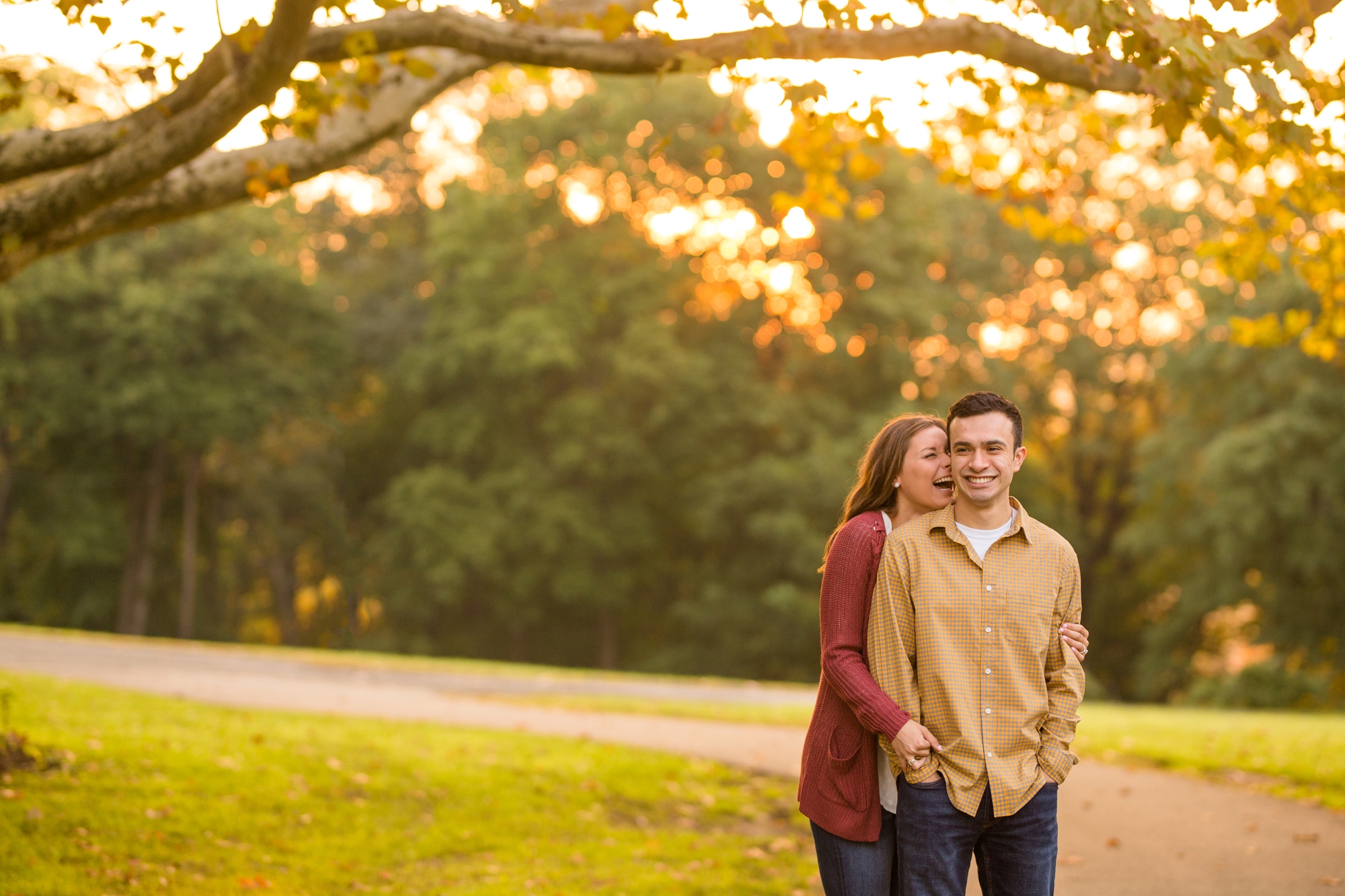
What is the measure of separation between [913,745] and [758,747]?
779 centimetres

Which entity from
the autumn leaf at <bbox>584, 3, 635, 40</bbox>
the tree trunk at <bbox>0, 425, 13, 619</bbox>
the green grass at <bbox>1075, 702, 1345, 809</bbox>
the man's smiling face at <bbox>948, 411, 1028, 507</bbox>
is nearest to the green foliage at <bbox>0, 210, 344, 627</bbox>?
the tree trunk at <bbox>0, 425, 13, 619</bbox>

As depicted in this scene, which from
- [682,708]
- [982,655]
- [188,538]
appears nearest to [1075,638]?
[982,655]

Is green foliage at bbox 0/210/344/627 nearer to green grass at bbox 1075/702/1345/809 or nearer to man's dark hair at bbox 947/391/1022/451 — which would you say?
green grass at bbox 1075/702/1345/809

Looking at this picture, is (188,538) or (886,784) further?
(188,538)

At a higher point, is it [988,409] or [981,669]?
[988,409]

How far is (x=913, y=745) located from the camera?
3158 mm

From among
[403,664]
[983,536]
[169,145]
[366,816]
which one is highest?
[169,145]

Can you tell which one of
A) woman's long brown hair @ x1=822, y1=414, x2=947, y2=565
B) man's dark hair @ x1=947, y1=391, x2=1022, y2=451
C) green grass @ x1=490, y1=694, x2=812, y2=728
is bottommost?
green grass @ x1=490, y1=694, x2=812, y2=728

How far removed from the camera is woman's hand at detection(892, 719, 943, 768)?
10.4 feet

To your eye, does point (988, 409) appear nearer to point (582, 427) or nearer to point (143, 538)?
point (582, 427)

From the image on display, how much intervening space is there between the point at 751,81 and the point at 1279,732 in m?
10.0

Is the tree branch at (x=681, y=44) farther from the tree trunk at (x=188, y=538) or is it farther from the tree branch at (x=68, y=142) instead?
the tree trunk at (x=188, y=538)

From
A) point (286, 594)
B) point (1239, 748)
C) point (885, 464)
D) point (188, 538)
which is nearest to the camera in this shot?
point (885, 464)

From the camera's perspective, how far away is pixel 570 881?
5.93 meters
